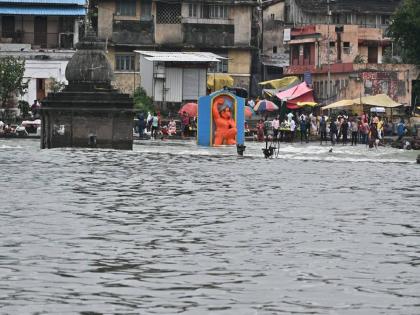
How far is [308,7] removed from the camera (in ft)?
319

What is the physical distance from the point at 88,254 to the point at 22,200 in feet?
31.3

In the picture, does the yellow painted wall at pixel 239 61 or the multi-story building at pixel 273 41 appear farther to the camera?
the multi-story building at pixel 273 41

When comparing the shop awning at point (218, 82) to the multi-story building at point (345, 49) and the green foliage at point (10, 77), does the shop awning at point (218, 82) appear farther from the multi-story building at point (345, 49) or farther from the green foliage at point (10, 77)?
the green foliage at point (10, 77)

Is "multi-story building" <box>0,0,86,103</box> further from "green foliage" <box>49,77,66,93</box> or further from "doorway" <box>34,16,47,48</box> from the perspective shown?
"green foliage" <box>49,77,66,93</box>

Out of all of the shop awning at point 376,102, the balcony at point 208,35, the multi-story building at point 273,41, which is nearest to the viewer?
the shop awning at point 376,102

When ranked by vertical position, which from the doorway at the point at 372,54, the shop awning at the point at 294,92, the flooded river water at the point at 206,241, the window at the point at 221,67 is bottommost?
the flooded river water at the point at 206,241

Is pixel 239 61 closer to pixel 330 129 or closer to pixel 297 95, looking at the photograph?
pixel 297 95

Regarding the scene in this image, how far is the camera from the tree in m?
80.5

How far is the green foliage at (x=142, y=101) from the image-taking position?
72975mm

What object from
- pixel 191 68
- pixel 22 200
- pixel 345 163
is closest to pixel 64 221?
pixel 22 200

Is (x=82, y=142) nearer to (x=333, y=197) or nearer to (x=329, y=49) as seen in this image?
(x=333, y=197)

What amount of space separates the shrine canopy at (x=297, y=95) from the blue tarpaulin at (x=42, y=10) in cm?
1232

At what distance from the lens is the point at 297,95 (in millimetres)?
79438

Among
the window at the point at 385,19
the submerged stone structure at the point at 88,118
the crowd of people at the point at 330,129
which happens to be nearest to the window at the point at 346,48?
the window at the point at 385,19
